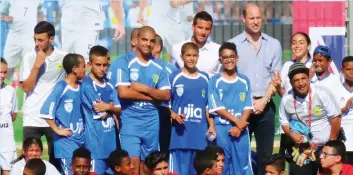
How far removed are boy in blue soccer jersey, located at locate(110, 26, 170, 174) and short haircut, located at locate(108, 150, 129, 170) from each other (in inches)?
14.2

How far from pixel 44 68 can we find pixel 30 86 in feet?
0.84

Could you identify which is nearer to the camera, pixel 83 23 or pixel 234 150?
pixel 234 150

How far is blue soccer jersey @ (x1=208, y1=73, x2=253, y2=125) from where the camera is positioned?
1269cm

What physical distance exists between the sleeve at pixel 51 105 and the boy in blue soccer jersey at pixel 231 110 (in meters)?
1.63

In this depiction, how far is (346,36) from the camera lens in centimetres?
1589

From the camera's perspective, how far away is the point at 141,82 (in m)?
12.6

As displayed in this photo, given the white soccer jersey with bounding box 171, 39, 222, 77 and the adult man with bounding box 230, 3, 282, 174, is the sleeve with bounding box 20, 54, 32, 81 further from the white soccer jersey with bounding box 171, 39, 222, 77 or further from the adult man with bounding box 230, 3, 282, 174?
the adult man with bounding box 230, 3, 282, 174

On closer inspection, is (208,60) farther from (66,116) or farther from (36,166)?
(36,166)

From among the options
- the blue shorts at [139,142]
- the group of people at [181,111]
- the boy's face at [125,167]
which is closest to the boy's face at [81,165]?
the group of people at [181,111]

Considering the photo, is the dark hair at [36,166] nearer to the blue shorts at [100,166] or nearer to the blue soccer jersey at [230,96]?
the blue shorts at [100,166]

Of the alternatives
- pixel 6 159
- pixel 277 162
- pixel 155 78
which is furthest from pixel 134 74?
pixel 6 159

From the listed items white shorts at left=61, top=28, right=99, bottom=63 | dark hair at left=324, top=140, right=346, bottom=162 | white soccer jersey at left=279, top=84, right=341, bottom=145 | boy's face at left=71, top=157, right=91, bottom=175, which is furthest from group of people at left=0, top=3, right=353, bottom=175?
white shorts at left=61, top=28, right=99, bottom=63

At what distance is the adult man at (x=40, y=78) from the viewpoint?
13125mm

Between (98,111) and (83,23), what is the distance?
4.15 meters
